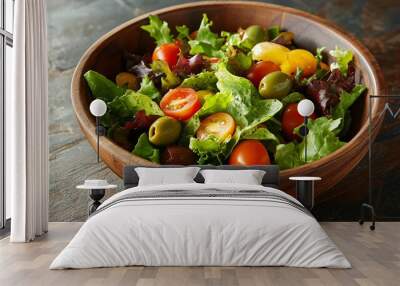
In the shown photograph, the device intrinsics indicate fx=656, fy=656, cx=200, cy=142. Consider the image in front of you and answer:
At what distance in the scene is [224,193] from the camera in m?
4.70

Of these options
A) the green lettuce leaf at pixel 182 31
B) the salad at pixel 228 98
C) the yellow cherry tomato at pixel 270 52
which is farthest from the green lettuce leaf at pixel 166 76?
the yellow cherry tomato at pixel 270 52

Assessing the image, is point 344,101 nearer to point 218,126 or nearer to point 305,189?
point 305,189

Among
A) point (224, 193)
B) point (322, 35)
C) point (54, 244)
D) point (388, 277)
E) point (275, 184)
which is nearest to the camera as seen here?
point (388, 277)

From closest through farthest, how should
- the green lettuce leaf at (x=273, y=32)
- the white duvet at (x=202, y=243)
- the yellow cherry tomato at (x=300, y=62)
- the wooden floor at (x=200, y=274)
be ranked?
the wooden floor at (x=200, y=274) → the white duvet at (x=202, y=243) → the yellow cherry tomato at (x=300, y=62) → the green lettuce leaf at (x=273, y=32)

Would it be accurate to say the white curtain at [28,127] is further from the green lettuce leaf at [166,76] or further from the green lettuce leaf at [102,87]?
the green lettuce leaf at [166,76]

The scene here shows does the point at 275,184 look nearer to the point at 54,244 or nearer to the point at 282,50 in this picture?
the point at 282,50

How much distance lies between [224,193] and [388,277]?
135 centimetres

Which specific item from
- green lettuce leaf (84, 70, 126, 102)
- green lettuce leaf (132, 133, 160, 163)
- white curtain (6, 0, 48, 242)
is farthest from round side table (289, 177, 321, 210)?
white curtain (6, 0, 48, 242)

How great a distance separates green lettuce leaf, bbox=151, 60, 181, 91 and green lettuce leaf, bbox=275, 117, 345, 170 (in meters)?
1.12

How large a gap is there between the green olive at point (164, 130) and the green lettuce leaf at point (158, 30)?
3.16ft

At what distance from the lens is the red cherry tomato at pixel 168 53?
6.17m

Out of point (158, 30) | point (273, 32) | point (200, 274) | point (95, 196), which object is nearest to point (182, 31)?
point (158, 30)

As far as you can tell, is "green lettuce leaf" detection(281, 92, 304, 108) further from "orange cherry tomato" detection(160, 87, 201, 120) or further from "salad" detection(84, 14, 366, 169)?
"orange cherry tomato" detection(160, 87, 201, 120)

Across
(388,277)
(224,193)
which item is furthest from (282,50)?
(388,277)
